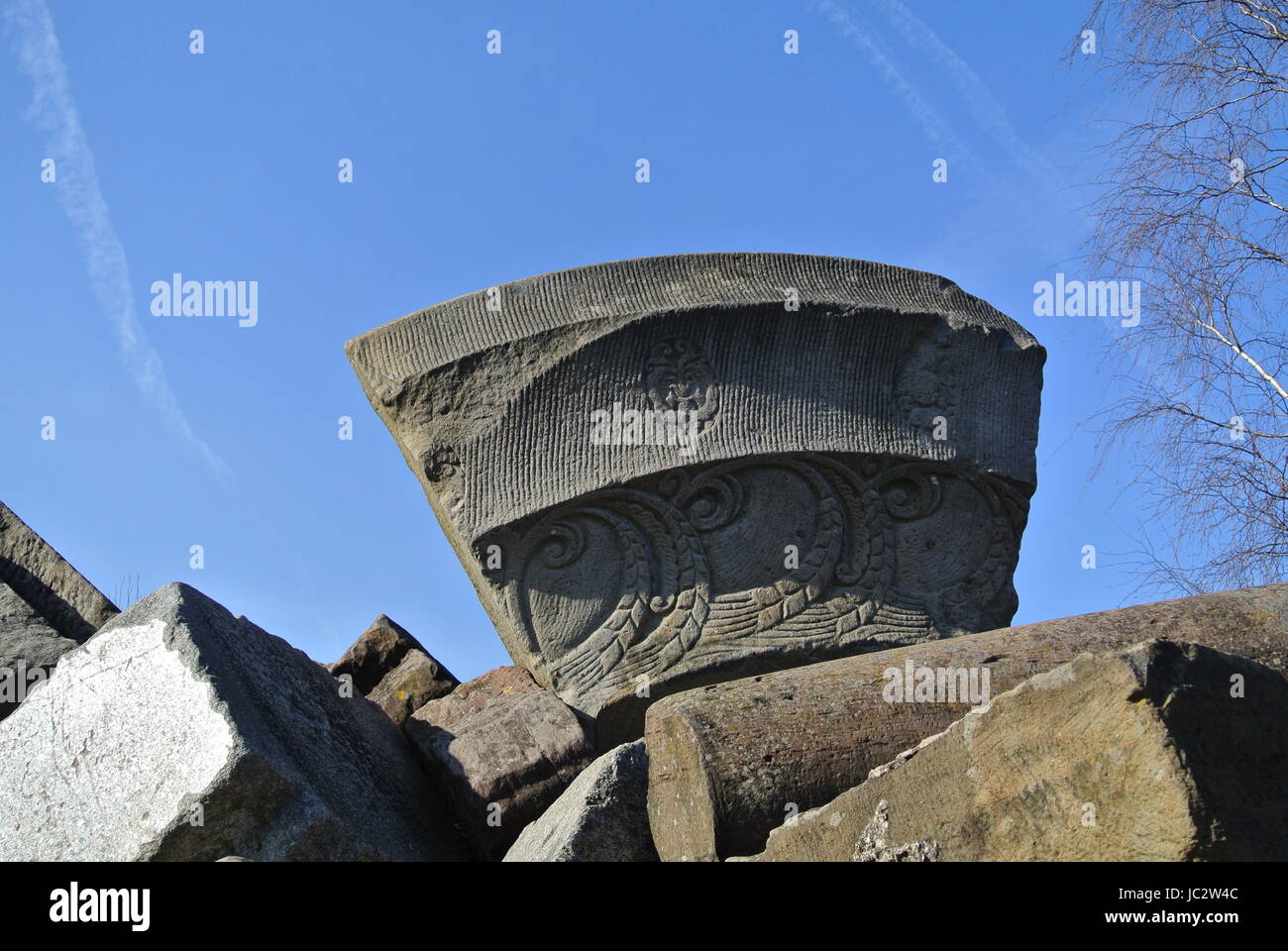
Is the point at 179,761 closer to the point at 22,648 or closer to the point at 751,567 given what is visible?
the point at 22,648

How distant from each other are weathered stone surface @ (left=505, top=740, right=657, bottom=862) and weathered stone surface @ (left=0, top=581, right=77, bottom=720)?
6.53 feet

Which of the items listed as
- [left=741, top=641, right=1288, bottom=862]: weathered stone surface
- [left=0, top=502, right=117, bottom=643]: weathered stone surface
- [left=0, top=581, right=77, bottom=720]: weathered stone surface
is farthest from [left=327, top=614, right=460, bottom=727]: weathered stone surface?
[left=741, top=641, right=1288, bottom=862]: weathered stone surface

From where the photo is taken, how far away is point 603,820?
3.93 metres

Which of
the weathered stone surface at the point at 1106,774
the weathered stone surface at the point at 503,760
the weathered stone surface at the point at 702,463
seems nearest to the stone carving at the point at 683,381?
the weathered stone surface at the point at 702,463

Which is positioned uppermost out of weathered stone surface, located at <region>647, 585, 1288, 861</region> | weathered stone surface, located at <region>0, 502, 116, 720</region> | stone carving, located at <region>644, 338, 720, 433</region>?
stone carving, located at <region>644, 338, 720, 433</region>

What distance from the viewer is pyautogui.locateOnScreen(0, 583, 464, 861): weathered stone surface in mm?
3678

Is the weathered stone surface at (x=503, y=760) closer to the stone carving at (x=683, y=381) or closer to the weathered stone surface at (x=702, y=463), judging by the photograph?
the weathered stone surface at (x=702, y=463)

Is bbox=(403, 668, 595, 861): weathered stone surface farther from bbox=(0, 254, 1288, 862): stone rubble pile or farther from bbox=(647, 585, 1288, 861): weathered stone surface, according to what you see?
bbox=(647, 585, 1288, 861): weathered stone surface

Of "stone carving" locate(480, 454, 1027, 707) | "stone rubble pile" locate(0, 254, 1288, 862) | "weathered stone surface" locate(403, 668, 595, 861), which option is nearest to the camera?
"stone rubble pile" locate(0, 254, 1288, 862)

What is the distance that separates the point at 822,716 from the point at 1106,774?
1461 mm
